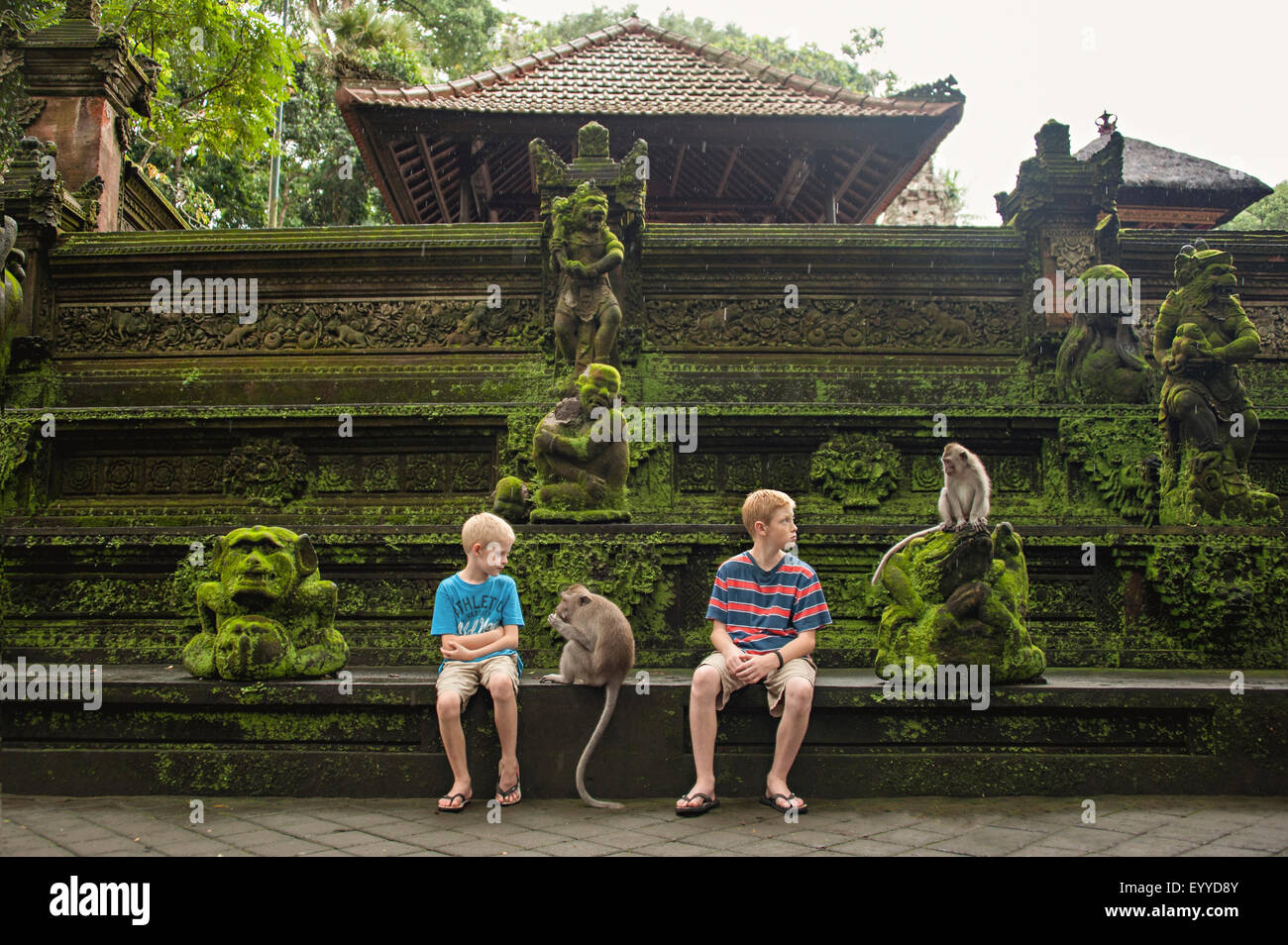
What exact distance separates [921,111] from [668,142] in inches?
139

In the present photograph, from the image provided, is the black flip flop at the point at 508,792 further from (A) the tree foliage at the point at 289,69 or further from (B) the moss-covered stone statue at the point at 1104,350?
(A) the tree foliage at the point at 289,69

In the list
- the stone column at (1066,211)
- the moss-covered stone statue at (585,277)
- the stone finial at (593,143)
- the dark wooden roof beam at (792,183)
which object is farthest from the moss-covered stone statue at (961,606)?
the dark wooden roof beam at (792,183)

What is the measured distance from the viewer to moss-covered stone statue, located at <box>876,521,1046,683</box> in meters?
4.80

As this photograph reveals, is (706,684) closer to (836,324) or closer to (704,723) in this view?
(704,723)

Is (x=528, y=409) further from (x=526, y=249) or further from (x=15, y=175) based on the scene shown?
(x=15, y=175)

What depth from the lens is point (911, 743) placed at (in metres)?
4.68

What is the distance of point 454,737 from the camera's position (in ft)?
14.5

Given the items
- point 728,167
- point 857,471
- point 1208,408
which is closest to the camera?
point 1208,408

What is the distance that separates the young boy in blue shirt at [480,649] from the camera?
443 cm

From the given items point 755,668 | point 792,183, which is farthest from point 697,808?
point 792,183

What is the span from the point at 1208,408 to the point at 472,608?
5556 mm

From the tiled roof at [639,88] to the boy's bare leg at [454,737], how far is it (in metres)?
10.0

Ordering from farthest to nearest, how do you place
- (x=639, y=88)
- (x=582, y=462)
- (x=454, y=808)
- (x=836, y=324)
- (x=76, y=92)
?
(x=639, y=88) → (x=76, y=92) → (x=836, y=324) → (x=582, y=462) → (x=454, y=808)

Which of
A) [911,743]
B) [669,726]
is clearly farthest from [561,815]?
[911,743]
